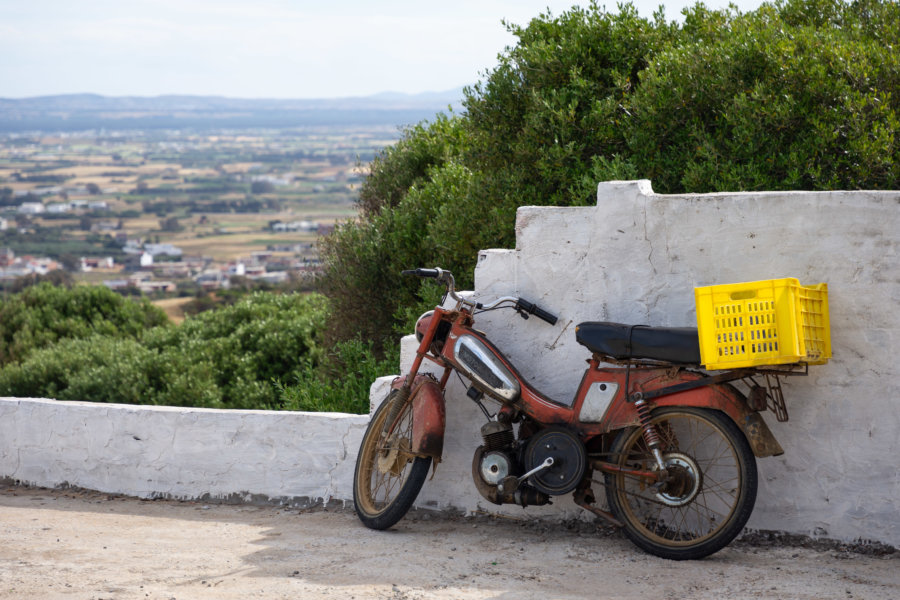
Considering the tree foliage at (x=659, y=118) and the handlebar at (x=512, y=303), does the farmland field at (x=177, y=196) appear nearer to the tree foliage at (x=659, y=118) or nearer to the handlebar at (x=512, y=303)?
the tree foliage at (x=659, y=118)

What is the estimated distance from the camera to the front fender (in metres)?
5.11

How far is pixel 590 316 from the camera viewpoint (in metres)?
5.20

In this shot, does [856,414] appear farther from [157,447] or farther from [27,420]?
[27,420]

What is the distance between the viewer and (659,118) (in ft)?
23.5

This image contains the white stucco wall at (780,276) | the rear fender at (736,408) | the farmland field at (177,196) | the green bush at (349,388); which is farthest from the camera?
the farmland field at (177,196)

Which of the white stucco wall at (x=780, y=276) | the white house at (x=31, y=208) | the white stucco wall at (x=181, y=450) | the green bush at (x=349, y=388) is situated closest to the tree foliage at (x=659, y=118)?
the green bush at (x=349, y=388)

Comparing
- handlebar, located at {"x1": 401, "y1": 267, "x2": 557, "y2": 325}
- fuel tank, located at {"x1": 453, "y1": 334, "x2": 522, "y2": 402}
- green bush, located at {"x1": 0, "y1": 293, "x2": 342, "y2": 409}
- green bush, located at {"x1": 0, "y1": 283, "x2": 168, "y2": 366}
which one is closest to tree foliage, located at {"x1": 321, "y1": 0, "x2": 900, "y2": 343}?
handlebar, located at {"x1": 401, "y1": 267, "x2": 557, "y2": 325}

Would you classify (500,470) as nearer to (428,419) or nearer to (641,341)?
(428,419)

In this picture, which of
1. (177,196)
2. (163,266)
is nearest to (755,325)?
(163,266)

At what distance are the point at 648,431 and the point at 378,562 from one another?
1496 millimetres

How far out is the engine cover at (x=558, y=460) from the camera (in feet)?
15.5

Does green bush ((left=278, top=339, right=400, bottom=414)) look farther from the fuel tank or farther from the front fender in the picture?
the fuel tank

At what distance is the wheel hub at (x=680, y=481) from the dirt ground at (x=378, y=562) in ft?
1.01

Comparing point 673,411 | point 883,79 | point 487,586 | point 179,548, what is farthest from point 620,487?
point 883,79
